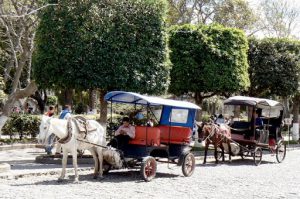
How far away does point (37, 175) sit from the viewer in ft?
50.4

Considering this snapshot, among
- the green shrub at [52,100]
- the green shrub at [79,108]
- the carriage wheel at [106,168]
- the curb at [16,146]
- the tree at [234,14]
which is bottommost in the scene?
the carriage wheel at [106,168]

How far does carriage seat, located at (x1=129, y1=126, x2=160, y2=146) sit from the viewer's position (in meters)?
15.3

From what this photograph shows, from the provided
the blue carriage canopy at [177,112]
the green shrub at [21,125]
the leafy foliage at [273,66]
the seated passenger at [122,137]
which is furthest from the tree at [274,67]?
the seated passenger at [122,137]

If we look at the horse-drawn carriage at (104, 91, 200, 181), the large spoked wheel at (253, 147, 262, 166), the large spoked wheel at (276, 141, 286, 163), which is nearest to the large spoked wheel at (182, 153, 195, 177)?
the horse-drawn carriage at (104, 91, 200, 181)

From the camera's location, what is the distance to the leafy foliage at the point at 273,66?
3195 cm

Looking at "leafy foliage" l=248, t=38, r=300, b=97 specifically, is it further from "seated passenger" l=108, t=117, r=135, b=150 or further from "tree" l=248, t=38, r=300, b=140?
"seated passenger" l=108, t=117, r=135, b=150

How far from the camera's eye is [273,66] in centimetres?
3206

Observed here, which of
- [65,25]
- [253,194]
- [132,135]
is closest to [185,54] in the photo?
[65,25]

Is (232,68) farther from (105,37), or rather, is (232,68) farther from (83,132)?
(83,132)

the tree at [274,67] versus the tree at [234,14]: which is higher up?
the tree at [234,14]

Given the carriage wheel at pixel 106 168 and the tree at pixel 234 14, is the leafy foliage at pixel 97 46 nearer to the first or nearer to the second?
the carriage wheel at pixel 106 168

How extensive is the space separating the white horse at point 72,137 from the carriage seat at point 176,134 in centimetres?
221

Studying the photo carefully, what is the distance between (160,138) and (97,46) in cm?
474

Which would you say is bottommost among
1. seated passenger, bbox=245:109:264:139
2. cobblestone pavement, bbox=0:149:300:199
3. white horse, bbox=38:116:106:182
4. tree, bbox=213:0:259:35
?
cobblestone pavement, bbox=0:149:300:199
